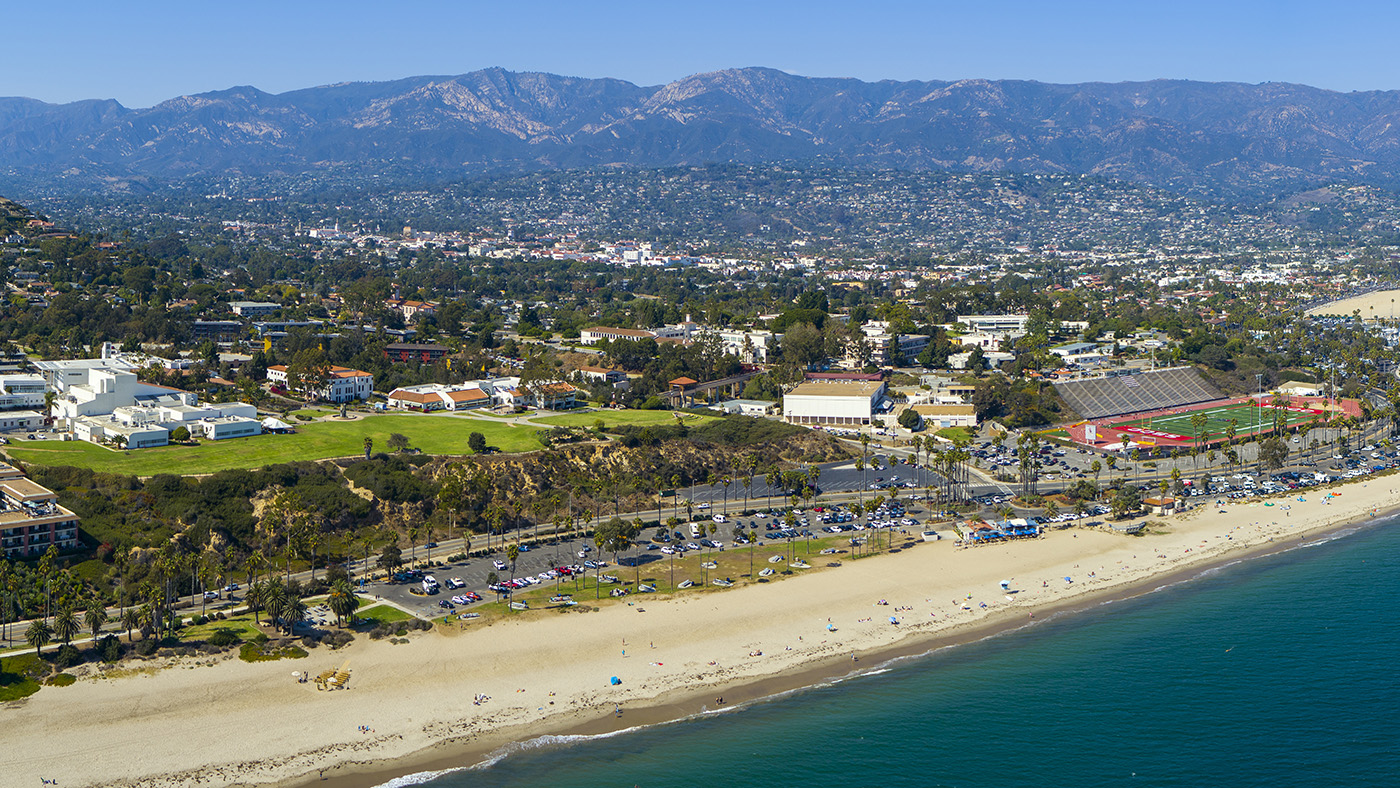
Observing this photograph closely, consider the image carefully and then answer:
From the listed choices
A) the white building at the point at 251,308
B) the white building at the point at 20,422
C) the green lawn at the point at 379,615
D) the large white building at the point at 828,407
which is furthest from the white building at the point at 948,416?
the white building at the point at 251,308

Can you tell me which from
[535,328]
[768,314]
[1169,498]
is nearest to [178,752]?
[1169,498]

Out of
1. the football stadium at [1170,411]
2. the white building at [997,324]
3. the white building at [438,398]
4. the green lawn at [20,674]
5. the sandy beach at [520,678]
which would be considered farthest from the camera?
the white building at [997,324]

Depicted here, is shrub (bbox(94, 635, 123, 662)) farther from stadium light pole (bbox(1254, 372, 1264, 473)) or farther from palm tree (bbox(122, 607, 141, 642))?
stadium light pole (bbox(1254, 372, 1264, 473))

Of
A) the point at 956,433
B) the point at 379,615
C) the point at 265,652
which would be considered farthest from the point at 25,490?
the point at 956,433

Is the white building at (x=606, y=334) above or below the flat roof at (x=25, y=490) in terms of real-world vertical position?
above

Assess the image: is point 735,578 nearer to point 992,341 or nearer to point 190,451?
point 190,451

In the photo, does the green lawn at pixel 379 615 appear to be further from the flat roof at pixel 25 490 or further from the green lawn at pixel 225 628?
the flat roof at pixel 25 490

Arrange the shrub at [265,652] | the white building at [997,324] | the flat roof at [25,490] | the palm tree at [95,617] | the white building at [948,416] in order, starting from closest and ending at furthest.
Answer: the palm tree at [95,617] < the shrub at [265,652] < the flat roof at [25,490] < the white building at [948,416] < the white building at [997,324]

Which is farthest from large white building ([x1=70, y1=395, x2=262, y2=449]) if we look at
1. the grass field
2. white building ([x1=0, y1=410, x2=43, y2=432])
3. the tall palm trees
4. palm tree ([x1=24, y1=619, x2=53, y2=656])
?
the grass field
